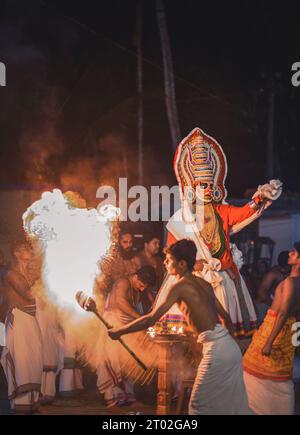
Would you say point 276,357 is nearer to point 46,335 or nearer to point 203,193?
point 203,193

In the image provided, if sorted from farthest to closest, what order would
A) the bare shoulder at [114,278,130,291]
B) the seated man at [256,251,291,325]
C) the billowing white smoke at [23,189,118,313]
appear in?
the seated man at [256,251,291,325], the bare shoulder at [114,278,130,291], the billowing white smoke at [23,189,118,313]

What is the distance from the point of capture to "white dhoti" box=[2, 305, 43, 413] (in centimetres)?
1045

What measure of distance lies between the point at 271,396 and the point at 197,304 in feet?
5.53

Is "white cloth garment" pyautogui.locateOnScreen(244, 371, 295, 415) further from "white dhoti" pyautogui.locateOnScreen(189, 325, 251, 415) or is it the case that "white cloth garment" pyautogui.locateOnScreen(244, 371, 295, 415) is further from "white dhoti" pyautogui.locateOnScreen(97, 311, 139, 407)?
"white dhoti" pyautogui.locateOnScreen(97, 311, 139, 407)

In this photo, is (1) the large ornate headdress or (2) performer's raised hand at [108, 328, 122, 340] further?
(1) the large ornate headdress

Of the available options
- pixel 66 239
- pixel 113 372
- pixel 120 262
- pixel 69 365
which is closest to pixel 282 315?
pixel 113 372

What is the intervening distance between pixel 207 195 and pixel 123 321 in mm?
1605

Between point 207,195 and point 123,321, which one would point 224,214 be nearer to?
point 207,195

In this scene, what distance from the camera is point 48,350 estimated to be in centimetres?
1119

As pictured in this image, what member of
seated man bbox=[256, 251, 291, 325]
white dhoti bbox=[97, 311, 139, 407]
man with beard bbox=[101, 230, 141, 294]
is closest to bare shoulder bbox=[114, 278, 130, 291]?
white dhoti bbox=[97, 311, 139, 407]

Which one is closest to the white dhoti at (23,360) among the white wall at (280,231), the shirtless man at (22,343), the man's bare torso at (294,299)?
the shirtless man at (22,343)

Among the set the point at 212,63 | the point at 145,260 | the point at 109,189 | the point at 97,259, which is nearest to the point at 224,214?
the point at 97,259

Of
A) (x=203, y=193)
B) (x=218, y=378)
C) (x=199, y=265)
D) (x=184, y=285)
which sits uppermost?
(x=203, y=193)

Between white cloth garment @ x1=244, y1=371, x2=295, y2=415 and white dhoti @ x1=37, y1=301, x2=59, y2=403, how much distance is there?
2317mm
